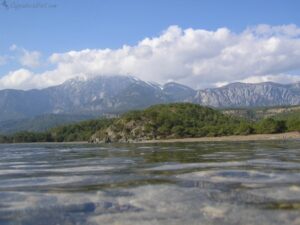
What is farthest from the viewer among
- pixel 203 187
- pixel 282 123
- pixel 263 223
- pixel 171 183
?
pixel 282 123

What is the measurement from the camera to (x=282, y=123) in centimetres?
19338

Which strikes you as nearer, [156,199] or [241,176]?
[156,199]

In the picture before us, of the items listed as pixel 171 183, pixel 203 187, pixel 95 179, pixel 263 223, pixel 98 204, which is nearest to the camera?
pixel 263 223

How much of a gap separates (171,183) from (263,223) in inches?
424

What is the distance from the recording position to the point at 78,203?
66.0ft

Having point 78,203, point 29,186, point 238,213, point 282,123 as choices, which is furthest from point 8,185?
point 282,123

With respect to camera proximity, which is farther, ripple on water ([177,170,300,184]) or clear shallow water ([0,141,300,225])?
ripple on water ([177,170,300,184])

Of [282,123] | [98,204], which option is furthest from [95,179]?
[282,123]

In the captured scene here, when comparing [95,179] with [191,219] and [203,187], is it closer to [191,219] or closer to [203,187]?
[203,187]

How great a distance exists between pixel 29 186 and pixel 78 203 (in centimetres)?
778

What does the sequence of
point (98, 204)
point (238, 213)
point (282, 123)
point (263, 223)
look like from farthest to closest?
point (282, 123)
point (98, 204)
point (238, 213)
point (263, 223)

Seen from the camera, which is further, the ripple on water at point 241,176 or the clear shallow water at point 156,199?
the ripple on water at point 241,176

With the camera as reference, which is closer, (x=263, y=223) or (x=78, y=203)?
(x=263, y=223)

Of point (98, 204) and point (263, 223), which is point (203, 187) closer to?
point (98, 204)
